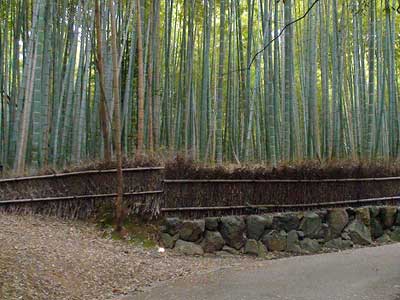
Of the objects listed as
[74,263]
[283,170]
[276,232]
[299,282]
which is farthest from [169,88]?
[299,282]

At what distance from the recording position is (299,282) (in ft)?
13.8

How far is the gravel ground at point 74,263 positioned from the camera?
3.80 metres

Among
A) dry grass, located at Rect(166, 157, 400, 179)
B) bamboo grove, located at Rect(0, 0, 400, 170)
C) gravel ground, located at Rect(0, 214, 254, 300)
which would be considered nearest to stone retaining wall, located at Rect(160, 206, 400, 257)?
gravel ground, located at Rect(0, 214, 254, 300)

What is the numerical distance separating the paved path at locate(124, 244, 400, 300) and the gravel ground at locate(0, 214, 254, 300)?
1.07 feet

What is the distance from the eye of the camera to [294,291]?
391cm

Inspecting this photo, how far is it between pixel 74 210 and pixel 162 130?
326 cm

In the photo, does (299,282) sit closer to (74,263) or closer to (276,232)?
(276,232)

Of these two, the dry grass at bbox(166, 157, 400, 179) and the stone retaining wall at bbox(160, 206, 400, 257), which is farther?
the dry grass at bbox(166, 157, 400, 179)

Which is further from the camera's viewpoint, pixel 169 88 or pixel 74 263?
pixel 169 88

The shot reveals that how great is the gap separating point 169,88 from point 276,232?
403 centimetres

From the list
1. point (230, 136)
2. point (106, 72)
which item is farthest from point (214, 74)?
point (106, 72)

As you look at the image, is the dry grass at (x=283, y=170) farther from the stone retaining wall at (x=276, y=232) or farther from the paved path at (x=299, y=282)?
the paved path at (x=299, y=282)

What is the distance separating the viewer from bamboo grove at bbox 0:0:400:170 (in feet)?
22.3

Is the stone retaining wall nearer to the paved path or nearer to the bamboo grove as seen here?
the paved path
